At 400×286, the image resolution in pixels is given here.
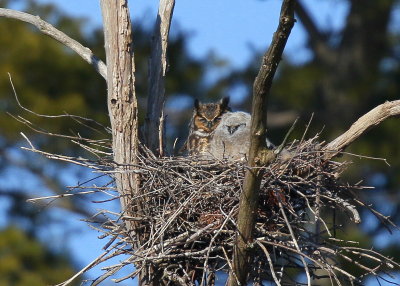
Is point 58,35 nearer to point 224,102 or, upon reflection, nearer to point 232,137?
point 232,137

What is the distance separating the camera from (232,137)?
6250 millimetres

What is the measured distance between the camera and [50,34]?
568cm

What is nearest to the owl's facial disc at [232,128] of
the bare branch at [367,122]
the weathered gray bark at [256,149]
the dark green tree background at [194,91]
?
the bare branch at [367,122]

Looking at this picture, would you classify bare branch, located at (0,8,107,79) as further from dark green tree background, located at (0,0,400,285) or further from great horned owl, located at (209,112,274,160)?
dark green tree background, located at (0,0,400,285)

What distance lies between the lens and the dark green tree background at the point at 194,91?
11867 mm

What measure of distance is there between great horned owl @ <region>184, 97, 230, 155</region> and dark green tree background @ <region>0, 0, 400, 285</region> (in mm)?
3306

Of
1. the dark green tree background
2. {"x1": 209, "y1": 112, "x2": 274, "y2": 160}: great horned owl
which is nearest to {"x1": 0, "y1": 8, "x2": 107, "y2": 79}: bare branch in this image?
{"x1": 209, "y1": 112, "x2": 274, "y2": 160}: great horned owl

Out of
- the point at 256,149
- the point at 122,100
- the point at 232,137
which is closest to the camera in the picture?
the point at 256,149

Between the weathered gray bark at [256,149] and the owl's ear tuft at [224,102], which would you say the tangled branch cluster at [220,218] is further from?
the owl's ear tuft at [224,102]

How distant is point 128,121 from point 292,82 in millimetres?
9419

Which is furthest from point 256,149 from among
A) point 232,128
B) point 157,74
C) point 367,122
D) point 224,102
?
point 224,102

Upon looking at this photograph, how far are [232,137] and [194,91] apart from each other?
21.1 feet

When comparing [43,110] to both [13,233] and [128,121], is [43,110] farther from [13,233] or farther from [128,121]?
[128,121]

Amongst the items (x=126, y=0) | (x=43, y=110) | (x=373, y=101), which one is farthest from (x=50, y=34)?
(x=373, y=101)
